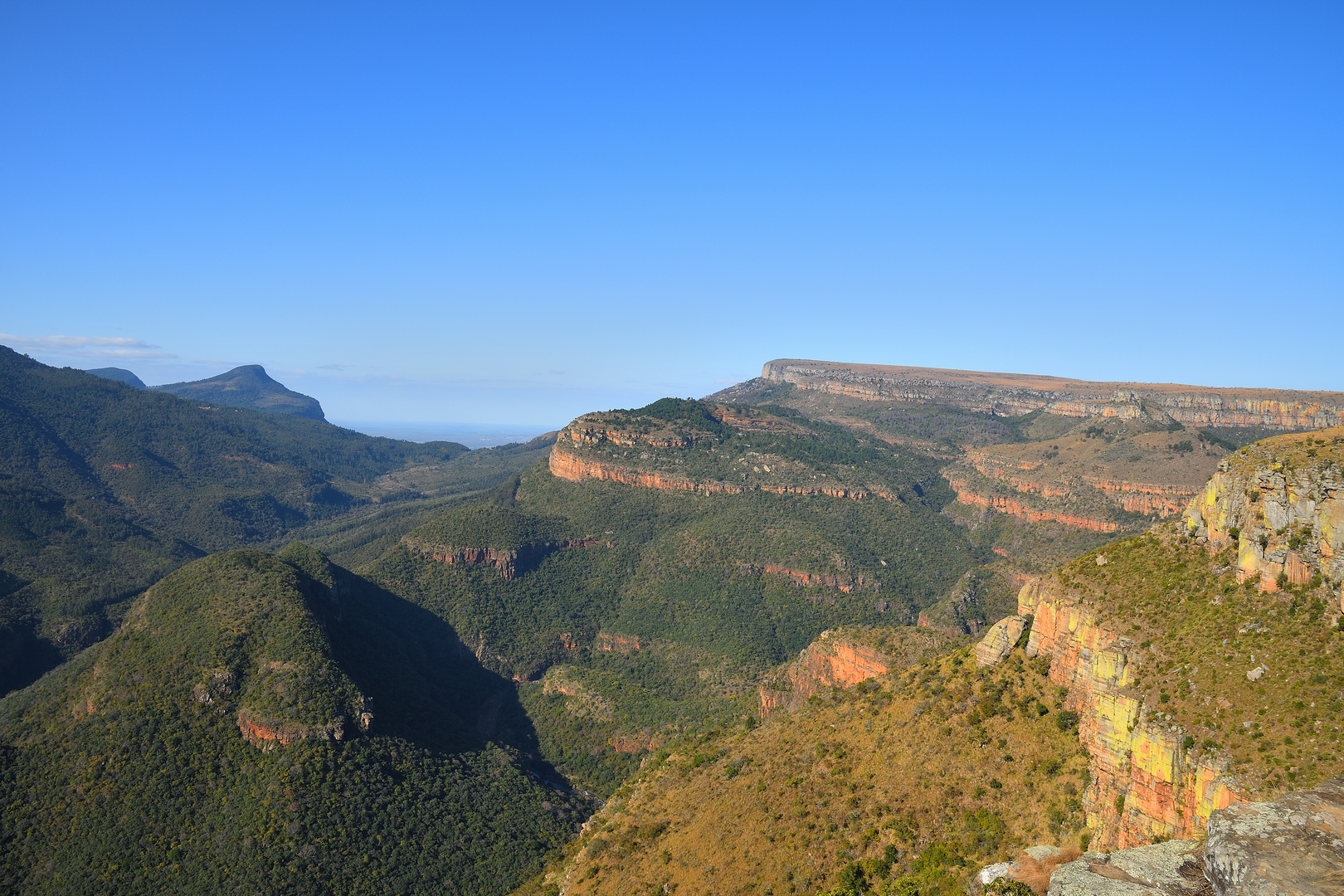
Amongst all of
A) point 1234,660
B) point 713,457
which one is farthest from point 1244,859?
point 713,457

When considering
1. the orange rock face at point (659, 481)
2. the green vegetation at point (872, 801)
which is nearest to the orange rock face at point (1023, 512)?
the orange rock face at point (659, 481)

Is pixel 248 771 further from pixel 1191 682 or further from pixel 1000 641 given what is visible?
pixel 1191 682

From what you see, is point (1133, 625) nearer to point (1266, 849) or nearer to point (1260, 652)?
point (1260, 652)

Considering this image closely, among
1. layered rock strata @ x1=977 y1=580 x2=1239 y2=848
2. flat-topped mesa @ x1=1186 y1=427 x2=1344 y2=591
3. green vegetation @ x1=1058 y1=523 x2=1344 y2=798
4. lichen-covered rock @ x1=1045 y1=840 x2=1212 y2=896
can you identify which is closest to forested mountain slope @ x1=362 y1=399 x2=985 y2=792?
layered rock strata @ x1=977 y1=580 x2=1239 y2=848

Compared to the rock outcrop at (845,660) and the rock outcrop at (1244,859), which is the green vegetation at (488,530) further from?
the rock outcrop at (1244,859)

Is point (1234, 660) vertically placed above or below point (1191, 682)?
above

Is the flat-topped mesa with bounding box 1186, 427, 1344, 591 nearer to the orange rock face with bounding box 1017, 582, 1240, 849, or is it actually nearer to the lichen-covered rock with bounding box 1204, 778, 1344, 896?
the orange rock face with bounding box 1017, 582, 1240, 849
